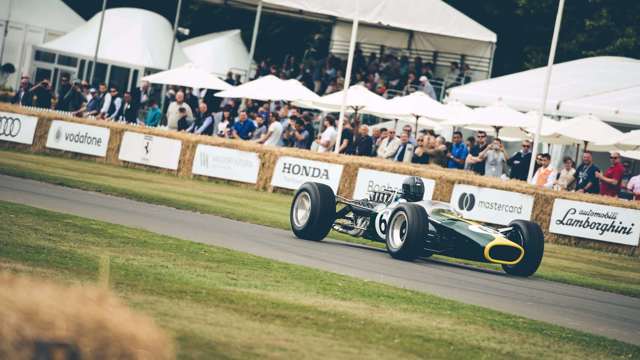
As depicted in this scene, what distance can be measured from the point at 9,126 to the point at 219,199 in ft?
35.2

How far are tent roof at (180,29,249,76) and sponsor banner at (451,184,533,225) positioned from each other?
77.1 feet

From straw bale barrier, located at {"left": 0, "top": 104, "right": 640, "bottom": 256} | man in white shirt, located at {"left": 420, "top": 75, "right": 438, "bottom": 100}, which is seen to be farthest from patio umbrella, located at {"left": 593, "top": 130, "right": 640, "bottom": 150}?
man in white shirt, located at {"left": 420, "top": 75, "right": 438, "bottom": 100}

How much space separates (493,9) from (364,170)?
2858 centimetres

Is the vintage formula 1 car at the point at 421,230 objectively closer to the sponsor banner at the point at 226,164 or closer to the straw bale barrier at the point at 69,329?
the straw bale barrier at the point at 69,329

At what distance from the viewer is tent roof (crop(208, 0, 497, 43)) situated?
42.1 metres

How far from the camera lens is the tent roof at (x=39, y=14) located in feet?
164

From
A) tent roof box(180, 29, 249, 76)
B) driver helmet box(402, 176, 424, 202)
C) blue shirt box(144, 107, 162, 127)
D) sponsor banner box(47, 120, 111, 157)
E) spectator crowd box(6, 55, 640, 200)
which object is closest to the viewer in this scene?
driver helmet box(402, 176, 424, 202)

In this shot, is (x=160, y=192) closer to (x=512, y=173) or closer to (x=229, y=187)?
(x=229, y=187)

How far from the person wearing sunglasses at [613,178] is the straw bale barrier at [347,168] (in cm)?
222

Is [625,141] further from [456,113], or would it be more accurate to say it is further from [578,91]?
[578,91]

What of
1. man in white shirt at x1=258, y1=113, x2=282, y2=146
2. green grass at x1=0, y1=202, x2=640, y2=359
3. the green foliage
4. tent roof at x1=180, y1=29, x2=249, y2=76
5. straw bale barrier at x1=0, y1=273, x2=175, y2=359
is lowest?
green grass at x1=0, y1=202, x2=640, y2=359

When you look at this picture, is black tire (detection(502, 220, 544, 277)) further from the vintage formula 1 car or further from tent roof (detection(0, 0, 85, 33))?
tent roof (detection(0, 0, 85, 33))

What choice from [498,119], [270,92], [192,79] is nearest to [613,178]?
[498,119]

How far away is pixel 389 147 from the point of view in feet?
99.6
